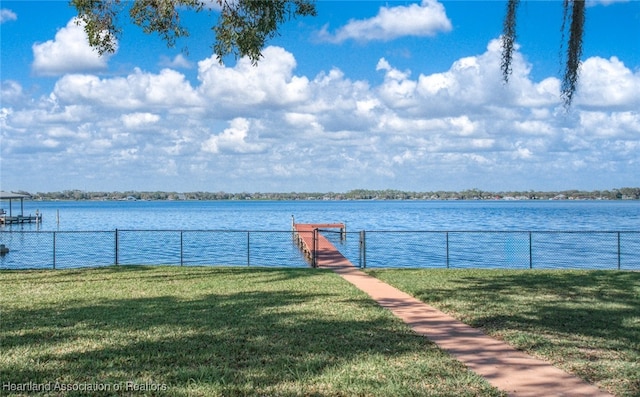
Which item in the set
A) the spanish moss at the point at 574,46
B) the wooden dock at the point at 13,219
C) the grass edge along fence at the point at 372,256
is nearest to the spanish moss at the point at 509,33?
the spanish moss at the point at 574,46

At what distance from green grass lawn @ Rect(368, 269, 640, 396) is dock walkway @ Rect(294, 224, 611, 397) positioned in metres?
0.23

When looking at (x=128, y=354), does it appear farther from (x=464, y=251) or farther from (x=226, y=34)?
(x=464, y=251)

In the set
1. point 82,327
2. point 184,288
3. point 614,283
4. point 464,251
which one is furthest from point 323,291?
point 464,251

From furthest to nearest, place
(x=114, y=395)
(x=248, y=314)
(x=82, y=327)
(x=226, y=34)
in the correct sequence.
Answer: (x=226, y=34) < (x=248, y=314) < (x=82, y=327) < (x=114, y=395)

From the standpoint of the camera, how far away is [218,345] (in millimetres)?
8125

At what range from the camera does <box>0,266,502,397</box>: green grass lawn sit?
6410mm

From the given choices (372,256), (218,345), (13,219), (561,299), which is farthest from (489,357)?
(13,219)

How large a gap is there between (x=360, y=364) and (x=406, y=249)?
104ft

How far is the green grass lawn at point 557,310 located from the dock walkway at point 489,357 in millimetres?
234

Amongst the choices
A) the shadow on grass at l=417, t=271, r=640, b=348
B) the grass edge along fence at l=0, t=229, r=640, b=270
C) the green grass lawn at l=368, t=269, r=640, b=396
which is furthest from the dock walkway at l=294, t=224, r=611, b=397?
the grass edge along fence at l=0, t=229, r=640, b=270

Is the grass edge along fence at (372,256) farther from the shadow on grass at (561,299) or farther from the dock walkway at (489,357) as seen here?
the dock walkway at (489,357)

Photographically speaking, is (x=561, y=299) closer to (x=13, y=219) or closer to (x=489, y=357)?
(x=489, y=357)

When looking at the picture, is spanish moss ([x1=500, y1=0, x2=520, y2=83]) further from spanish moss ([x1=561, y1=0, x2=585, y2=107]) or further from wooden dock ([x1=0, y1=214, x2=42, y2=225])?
wooden dock ([x1=0, y1=214, x2=42, y2=225])

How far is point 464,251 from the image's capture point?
37.3 m
